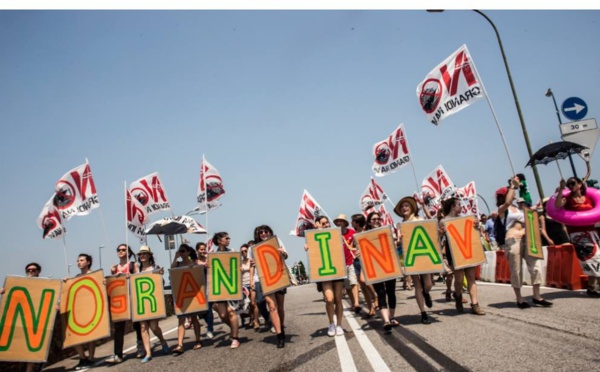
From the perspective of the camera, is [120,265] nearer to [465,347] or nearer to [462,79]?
[465,347]

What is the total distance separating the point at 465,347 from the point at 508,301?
436cm

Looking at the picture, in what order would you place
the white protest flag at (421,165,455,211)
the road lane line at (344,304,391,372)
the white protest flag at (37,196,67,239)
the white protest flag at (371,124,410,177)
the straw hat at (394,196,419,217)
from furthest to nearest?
1. the white protest flag at (421,165,455,211)
2. the white protest flag at (371,124,410,177)
3. the white protest flag at (37,196,67,239)
4. the straw hat at (394,196,419,217)
5. the road lane line at (344,304,391,372)

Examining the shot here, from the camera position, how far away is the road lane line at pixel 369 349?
4.89m

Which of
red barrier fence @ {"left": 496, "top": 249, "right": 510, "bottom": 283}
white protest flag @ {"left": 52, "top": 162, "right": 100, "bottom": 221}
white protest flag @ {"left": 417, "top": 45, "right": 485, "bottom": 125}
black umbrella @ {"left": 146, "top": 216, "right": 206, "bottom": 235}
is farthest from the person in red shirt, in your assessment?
black umbrella @ {"left": 146, "top": 216, "right": 206, "bottom": 235}

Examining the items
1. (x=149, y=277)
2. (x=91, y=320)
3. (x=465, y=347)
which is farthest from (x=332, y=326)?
(x=91, y=320)

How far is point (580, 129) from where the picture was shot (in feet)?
34.7

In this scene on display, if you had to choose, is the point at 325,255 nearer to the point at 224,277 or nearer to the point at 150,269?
the point at 224,277

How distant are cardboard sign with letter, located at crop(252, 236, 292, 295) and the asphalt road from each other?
0.92 m

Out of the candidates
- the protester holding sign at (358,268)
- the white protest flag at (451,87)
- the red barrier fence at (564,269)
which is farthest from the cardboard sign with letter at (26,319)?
the red barrier fence at (564,269)

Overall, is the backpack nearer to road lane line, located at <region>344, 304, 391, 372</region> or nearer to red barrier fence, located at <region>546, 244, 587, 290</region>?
red barrier fence, located at <region>546, 244, 587, 290</region>

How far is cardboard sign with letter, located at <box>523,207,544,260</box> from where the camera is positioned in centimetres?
825

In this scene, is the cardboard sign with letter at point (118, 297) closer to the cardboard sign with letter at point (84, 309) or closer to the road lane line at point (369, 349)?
the cardboard sign with letter at point (84, 309)

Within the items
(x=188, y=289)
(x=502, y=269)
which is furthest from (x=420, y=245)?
(x=502, y=269)

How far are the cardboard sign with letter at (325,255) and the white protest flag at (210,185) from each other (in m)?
7.30
